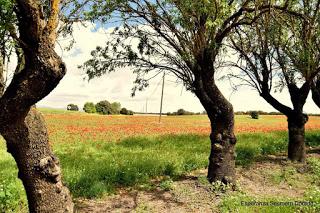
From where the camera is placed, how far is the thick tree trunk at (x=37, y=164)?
6031 mm

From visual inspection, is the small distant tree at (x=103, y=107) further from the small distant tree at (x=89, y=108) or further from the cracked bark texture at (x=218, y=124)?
the cracked bark texture at (x=218, y=124)

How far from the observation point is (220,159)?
11.1 meters

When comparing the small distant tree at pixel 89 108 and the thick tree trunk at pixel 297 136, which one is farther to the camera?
the small distant tree at pixel 89 108

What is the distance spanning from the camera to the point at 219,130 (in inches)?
442

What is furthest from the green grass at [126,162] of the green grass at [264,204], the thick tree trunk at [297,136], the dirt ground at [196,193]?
the thick tree trunk at [297,136]

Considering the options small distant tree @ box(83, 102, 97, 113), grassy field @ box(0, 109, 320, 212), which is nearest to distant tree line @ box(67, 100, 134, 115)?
small distant tree @ box(83, 102, 97, 113)

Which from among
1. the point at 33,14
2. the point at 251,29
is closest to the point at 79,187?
the point at 33,14

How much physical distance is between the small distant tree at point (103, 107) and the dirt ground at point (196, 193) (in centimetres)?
5754

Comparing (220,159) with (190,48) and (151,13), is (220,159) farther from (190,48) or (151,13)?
(151,13)

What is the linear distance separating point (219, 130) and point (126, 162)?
4.16 metres

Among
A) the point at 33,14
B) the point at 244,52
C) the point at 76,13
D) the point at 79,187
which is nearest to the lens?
the point at 33,14

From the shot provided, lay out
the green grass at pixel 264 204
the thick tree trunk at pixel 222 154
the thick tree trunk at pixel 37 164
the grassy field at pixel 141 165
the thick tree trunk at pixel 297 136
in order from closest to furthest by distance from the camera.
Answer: the thick tree trunk at pixel 37 164 → the green grass at pixel 264 204 → the grassy field at pixel 141 165 → the thick tree trunk at pixel 222 154 → the thick tree trunk at pixel 297 136

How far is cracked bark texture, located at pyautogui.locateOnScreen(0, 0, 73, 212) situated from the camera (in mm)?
5219

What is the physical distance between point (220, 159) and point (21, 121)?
6913 mm
